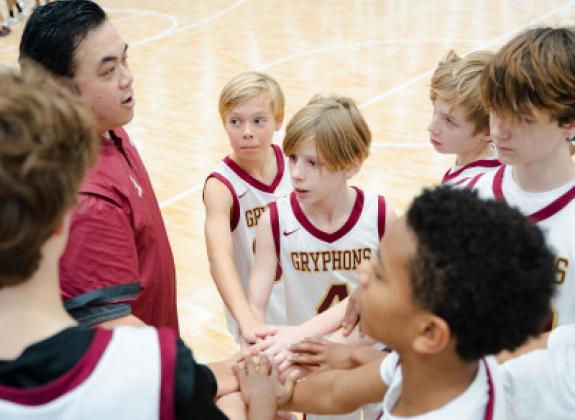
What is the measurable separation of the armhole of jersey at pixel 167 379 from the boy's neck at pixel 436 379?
495 mm

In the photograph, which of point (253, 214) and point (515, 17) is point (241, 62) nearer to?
point (515, 17)

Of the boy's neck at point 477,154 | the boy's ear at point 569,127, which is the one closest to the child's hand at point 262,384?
the boy's ear at point 569,127

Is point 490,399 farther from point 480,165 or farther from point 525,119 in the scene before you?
point 480,165

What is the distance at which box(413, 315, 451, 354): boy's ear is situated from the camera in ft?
3.67

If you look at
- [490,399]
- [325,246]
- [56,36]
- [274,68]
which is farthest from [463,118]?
[274,68]

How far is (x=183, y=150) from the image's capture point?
19.2ft

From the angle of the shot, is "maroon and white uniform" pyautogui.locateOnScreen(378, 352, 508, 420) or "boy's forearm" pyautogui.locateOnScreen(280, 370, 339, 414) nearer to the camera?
"maroon and white uniform" pyautogui.locateOnScreen(378, 352, 508, 420)

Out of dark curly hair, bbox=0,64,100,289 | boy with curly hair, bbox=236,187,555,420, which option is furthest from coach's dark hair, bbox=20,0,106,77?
boy with curly hair, bbox=236,187,555,420

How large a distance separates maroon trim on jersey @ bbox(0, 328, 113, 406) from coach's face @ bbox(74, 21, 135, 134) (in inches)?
37.3

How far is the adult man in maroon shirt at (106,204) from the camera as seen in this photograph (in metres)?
1.38

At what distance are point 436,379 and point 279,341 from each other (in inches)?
28.8

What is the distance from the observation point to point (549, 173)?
1.71 metres

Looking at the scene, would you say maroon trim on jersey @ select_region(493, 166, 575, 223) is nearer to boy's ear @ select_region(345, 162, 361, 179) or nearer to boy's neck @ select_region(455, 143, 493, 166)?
boy's ear @ select_region(345, 162, 361, 179)

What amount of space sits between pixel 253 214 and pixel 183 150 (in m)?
3.47
